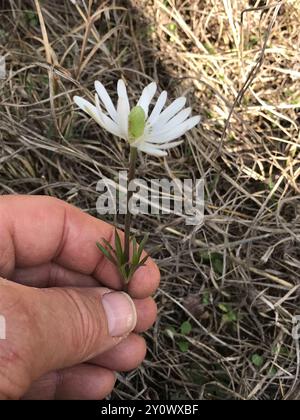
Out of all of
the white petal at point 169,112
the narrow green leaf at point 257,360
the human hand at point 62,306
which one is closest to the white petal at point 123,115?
the white petal at point 169,112

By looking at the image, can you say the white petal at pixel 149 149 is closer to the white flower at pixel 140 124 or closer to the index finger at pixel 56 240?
the white flower at pixel 140 124

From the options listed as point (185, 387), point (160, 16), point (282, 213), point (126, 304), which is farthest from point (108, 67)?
point (185, 387)

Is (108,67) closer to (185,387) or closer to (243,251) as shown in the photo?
(243,251)

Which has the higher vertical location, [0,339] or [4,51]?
[4,51]

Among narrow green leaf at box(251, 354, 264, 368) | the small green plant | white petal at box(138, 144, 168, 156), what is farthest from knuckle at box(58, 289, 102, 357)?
narrow green leaf at box(251, 354, 264, 368)

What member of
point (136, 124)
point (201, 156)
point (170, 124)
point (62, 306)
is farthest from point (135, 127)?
point (201, 156)

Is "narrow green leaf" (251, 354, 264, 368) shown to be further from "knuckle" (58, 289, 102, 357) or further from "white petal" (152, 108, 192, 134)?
"white petal" (152, 108, 192, 134)
